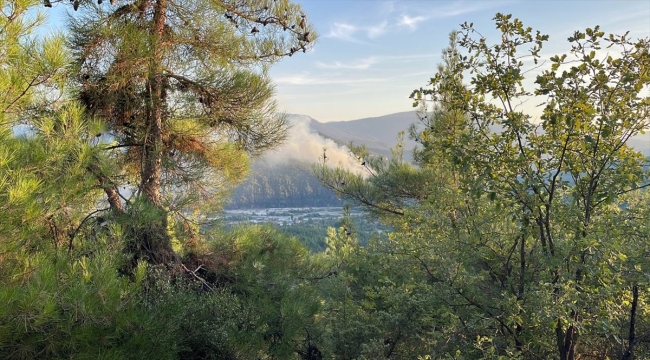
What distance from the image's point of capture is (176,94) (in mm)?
5012

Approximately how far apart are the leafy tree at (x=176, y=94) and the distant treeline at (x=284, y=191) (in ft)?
365

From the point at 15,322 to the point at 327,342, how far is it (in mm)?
2936

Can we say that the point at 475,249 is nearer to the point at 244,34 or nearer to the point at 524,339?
the point at 524,339

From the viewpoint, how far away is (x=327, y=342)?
4.41m

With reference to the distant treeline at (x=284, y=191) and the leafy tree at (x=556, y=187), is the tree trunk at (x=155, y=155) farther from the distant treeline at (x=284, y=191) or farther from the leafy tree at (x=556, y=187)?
the distant treeline at (x=284, y=191)

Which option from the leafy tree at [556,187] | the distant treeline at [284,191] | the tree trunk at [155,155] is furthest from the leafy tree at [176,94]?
the distant treeline at [284,191]

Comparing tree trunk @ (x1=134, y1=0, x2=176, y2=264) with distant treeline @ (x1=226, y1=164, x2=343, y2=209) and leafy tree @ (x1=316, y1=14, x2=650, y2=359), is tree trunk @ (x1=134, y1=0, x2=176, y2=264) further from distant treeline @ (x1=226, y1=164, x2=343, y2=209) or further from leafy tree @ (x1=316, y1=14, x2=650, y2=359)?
distant treeline @ (x1=226, y1=164, x2=343, y2=209)

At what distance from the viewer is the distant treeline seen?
12541cm

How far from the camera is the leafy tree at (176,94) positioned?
4289 millimetres

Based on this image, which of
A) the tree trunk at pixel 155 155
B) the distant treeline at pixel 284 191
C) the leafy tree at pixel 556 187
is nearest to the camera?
the leafy tree at pixel 556 187

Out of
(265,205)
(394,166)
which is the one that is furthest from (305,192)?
(394,166)

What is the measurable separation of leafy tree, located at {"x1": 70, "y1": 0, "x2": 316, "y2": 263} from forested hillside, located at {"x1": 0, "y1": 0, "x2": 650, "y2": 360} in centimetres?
3

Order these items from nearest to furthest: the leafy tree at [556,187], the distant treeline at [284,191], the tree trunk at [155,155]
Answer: the leafy tree at [556,187], the tree trunk at [155,155], the distant treeline at [284,191]

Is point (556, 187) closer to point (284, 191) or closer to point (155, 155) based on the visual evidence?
point (155, 155)
